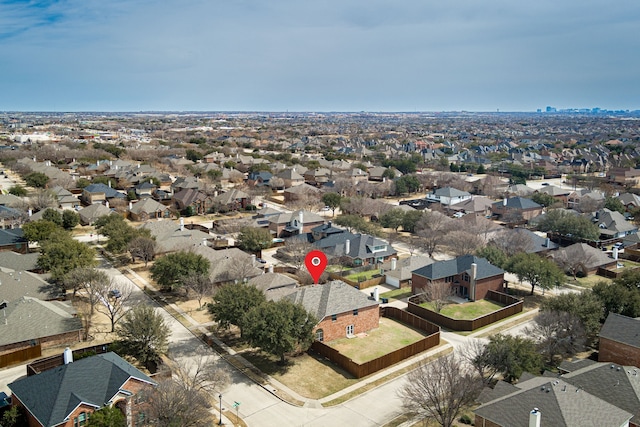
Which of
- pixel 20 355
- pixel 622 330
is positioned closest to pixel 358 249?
pixel 622 330

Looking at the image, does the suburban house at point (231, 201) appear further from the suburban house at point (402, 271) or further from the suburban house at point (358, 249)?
the suburban house at point (402, 271)

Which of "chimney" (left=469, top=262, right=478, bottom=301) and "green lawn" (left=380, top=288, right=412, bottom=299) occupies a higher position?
"chimney" (left=469, top=262, right=478, bottom=301)

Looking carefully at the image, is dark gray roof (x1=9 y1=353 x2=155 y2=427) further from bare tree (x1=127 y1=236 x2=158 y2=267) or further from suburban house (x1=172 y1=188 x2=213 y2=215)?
suburban house (x1=172 y1=188 x2=213 y2=215)

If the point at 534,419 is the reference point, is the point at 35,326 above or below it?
below

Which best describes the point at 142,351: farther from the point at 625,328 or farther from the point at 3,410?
the point at 625,328

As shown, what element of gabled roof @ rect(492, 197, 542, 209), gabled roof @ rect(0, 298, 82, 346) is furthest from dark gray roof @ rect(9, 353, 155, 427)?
gabled roof @ rect(492, 197, 542, 209)

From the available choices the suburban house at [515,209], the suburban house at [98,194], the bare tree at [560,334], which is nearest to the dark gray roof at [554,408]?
the bare tree at [560,334]

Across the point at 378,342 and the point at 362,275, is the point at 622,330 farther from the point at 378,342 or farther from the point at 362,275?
the point at 362,275
